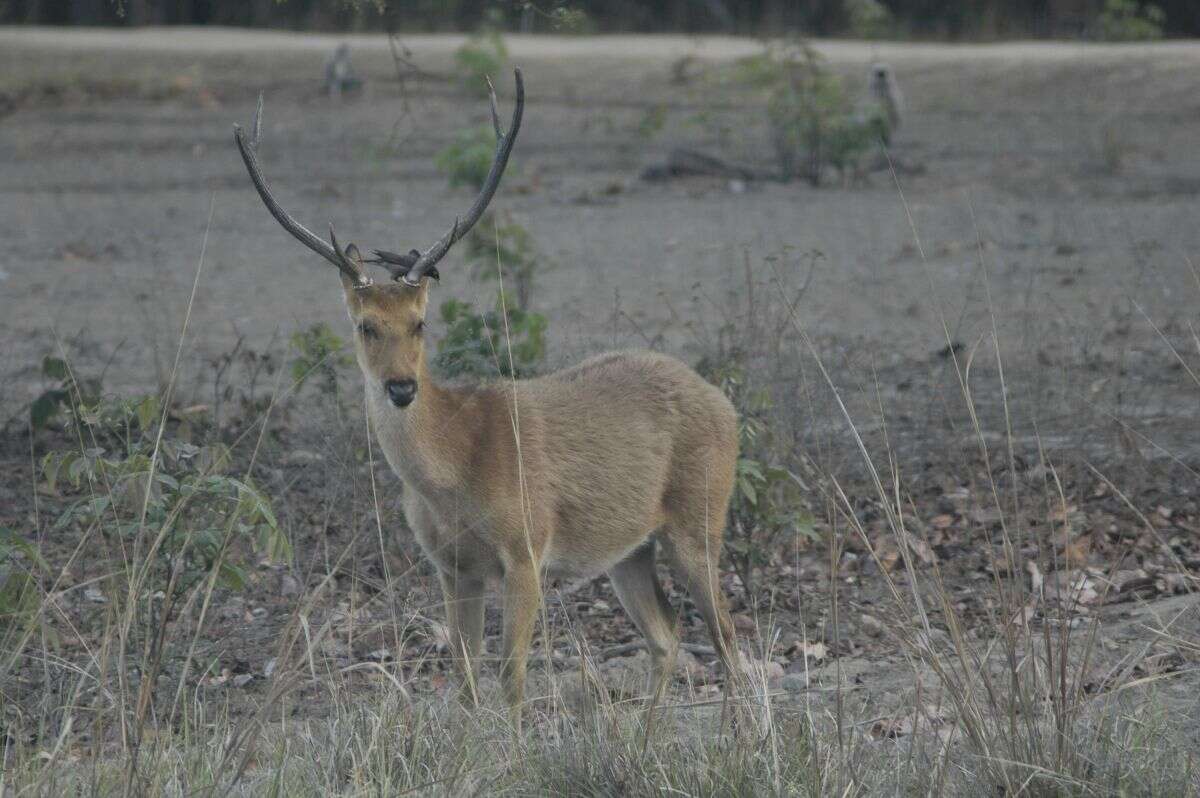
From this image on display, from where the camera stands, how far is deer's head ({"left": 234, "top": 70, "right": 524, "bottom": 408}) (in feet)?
18.7

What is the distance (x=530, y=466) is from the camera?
6.17 metres

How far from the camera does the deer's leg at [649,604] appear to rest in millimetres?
6562

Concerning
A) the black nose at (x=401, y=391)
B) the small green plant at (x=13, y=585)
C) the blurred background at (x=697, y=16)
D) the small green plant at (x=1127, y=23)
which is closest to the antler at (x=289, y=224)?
the black nose at (x=401, y=391)

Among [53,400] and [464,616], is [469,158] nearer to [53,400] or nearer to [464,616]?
[53,400]

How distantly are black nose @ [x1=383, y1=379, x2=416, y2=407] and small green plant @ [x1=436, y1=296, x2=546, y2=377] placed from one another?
1.26 meters

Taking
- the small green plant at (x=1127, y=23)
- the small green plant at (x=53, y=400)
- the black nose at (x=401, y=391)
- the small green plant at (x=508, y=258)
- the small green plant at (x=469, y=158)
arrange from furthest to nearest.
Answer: the small green plant at (x=1127, y=23) → the small green plant at (x=469, y=158) → the small green plant at (x=508, y=258) → the small green plant at (x=53, y=400) → the black nose at (x=401, y=391)

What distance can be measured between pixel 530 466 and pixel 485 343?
143 cm

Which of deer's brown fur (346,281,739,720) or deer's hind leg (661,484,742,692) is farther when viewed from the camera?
deer's hind leg (661,484,742,692)

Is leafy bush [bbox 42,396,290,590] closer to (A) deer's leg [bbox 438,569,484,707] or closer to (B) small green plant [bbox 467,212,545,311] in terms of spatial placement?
(A) deer's leg [bbox 438,569,484,707]

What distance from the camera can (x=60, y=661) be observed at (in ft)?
16.1

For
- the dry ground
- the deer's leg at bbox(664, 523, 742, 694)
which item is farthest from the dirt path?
the deer's leg at bbox(664, 523, 742, 694)

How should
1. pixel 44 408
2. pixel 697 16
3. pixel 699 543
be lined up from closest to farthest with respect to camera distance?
pixel 699 543 < pixel 44 408 < pixel 697 16

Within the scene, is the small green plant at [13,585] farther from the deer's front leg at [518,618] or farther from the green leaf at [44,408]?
the green leaf at [44,408]

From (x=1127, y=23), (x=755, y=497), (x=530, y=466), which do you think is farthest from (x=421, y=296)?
(x=1127, y=23)
